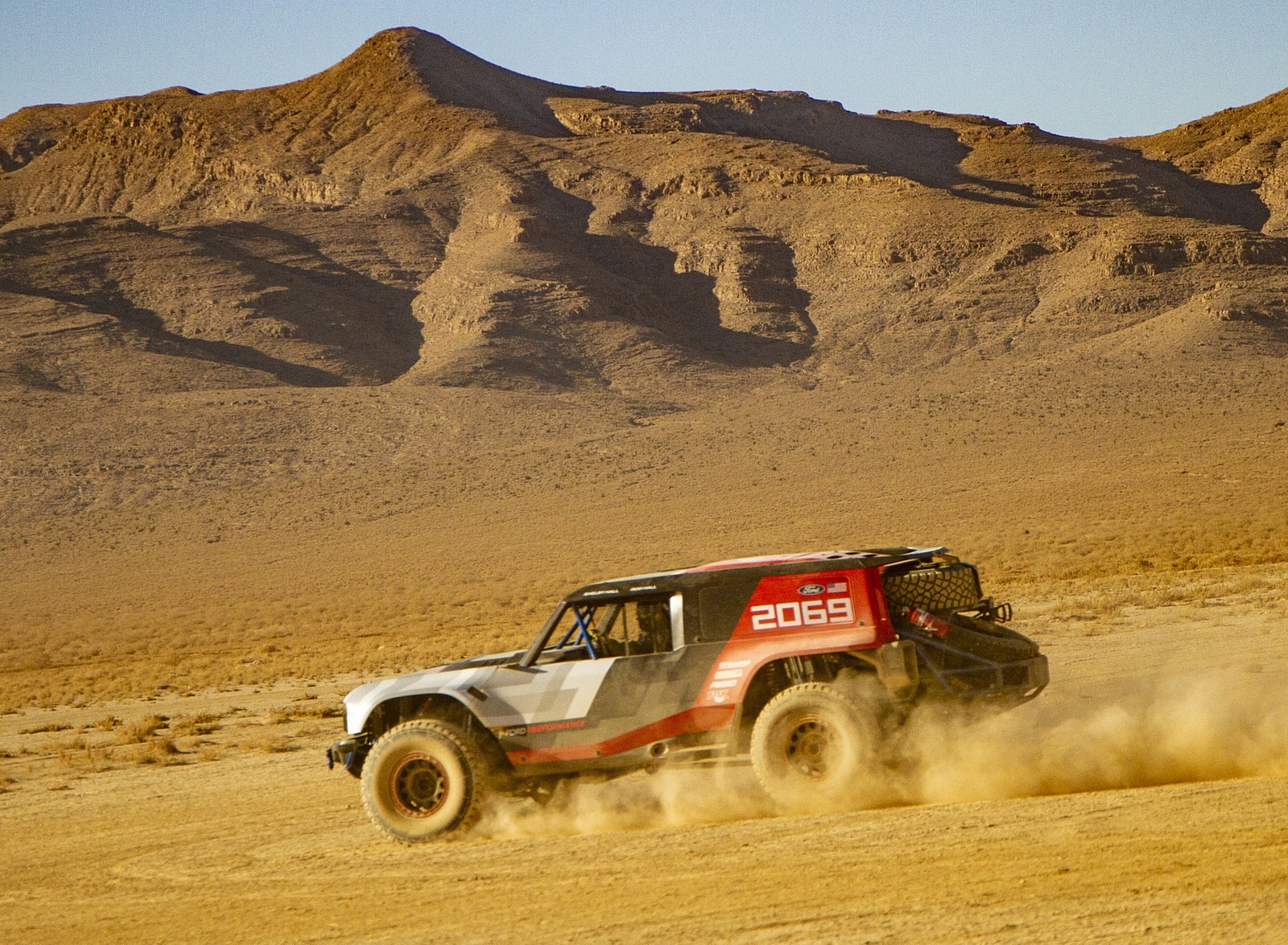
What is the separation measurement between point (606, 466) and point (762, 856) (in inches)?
1979

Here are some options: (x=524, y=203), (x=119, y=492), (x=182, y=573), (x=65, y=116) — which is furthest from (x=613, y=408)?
(x=65, y=116)

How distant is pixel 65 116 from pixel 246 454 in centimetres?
9736

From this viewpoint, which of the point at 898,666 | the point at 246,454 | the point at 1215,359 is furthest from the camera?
the point at 1215,359

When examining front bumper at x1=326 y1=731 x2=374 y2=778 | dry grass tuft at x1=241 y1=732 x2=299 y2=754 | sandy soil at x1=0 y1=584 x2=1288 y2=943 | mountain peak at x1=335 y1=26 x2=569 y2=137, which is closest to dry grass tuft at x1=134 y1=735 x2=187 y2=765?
dry grass tuft at x1=241 y1=732 x2=299 y2=754

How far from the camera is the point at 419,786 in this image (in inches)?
381

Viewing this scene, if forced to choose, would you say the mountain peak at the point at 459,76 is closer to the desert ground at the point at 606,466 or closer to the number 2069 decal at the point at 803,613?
the desert ground at the point at 606,466

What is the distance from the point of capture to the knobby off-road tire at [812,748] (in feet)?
29.5

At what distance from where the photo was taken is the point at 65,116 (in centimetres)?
14312

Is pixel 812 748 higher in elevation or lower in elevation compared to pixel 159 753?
higher

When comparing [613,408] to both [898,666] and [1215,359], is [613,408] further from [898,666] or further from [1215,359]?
[898,666]

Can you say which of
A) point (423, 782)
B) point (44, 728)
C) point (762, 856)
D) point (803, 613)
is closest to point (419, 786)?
point (423, 782)

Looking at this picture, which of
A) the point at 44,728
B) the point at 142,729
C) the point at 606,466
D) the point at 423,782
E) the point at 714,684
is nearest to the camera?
the point at 714,684

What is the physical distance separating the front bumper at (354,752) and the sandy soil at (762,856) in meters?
0.52

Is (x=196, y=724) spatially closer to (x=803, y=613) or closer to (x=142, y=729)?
(x=142, y=729)
